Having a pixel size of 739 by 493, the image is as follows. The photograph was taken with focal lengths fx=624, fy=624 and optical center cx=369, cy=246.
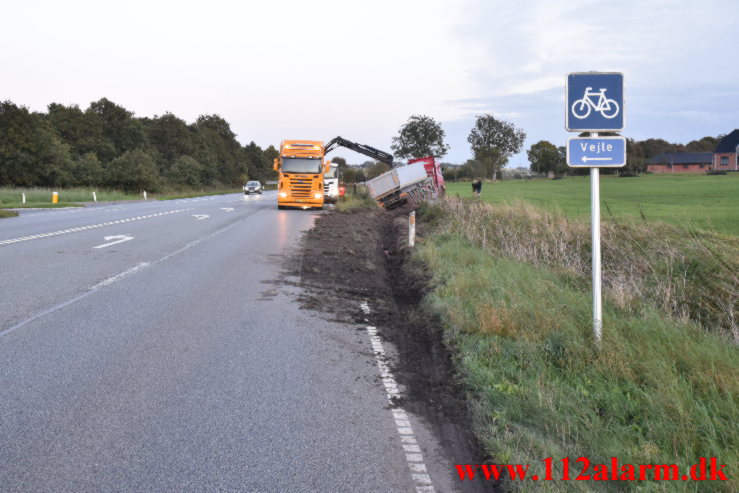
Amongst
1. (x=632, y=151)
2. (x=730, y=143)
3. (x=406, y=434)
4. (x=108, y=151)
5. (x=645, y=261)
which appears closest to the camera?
(x=406, y=434)

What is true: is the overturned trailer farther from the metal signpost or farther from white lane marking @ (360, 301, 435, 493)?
white lane marking @ (360, 301, 435, 493)

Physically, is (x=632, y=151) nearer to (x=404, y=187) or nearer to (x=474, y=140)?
(x=474, y=140)

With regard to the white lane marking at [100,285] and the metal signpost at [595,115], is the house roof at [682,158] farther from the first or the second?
the metal signpost at [595,115]

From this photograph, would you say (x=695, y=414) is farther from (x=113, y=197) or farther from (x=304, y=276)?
(x=113, y=197)

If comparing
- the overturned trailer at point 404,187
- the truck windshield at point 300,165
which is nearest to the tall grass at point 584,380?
the truck windshield at point 300,165

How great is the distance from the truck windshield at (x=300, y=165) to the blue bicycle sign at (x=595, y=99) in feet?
88.1

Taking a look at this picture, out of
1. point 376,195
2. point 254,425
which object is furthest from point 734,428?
point 376,195

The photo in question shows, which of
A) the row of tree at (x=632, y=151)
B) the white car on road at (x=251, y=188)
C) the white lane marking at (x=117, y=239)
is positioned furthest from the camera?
the row of tree at (x=632, y=151)

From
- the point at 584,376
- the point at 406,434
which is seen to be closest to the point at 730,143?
the point at 584,376

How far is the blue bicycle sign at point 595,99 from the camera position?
624 cm

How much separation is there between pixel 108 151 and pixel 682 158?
9787 centimetres

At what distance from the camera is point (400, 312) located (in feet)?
29.8

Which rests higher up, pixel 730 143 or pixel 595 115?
pixel 730 143

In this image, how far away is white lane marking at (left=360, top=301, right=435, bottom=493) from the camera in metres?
3.75
